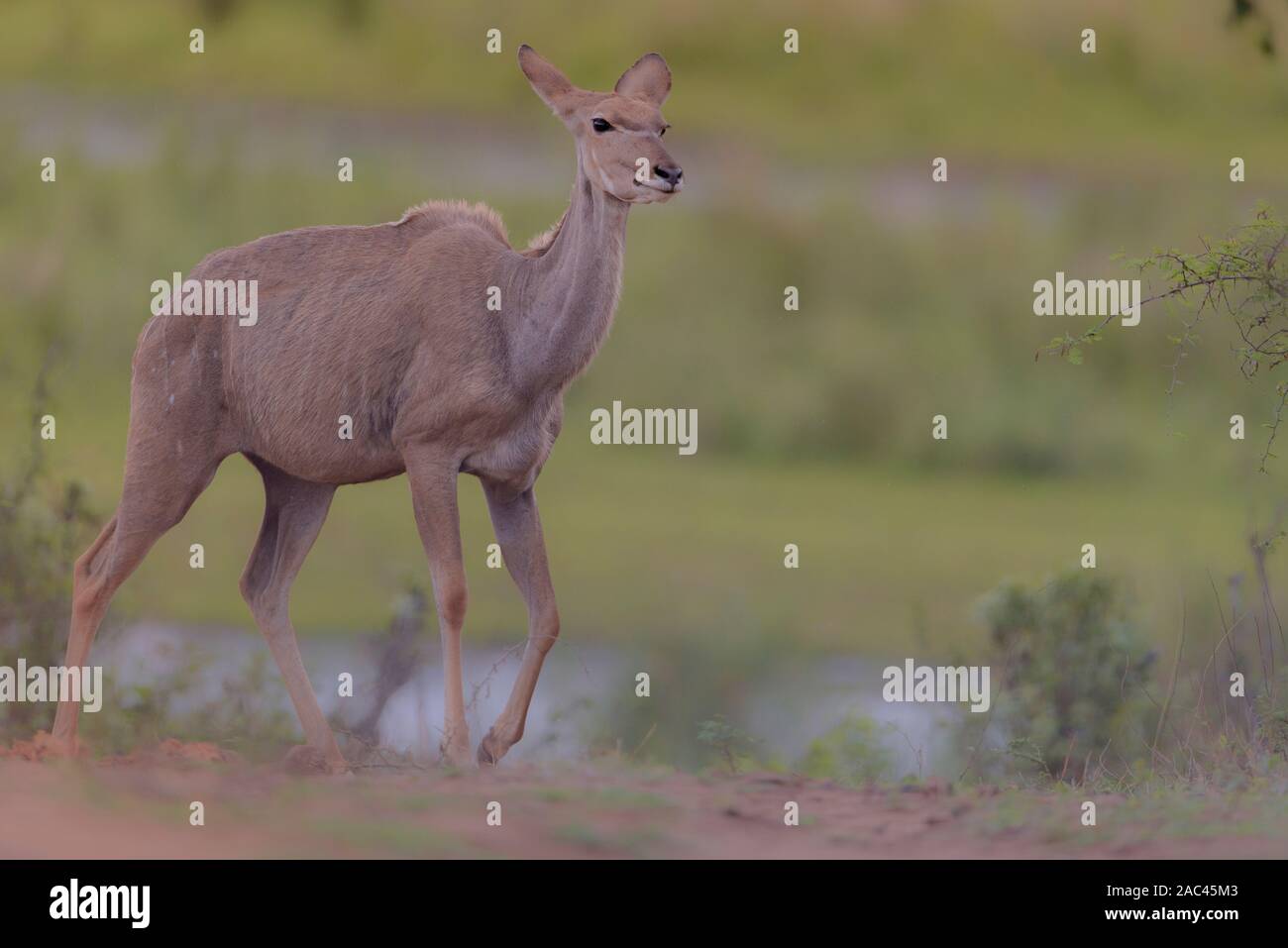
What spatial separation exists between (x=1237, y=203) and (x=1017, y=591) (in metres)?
15.5

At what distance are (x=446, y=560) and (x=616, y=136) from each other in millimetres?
2455

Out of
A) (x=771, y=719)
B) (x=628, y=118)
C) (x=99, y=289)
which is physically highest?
(x=99, y=289)

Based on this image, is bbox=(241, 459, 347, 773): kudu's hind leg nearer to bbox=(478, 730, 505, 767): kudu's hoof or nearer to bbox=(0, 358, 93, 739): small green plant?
bbox=(478, 730, 505, 767): kudu's hoof

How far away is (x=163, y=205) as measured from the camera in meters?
29.6

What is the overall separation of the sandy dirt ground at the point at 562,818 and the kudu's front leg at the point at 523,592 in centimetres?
40

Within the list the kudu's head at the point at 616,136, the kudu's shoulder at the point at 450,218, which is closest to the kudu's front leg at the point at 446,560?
the kudu's shoulder at the point at 450,218

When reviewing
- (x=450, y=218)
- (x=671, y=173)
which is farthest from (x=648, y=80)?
(x=450, y=218)

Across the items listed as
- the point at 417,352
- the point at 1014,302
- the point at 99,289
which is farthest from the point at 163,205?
the point at 417,352

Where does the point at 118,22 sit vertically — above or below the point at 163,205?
above

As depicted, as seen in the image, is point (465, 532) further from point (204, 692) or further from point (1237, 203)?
point (1237, 203)

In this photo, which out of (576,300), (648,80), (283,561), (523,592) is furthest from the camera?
(283,561)

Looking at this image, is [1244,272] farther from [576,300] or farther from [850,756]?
[850,756]

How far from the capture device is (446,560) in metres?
13.0

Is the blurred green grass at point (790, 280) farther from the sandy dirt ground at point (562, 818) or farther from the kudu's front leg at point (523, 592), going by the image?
the sandy dirt ground at point (562, 818)
